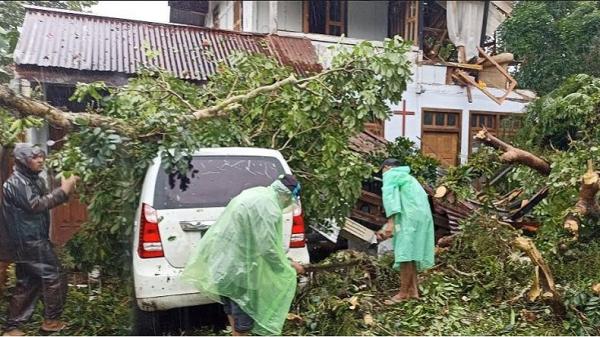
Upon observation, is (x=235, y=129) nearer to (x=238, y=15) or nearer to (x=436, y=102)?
(x=436, y=102)

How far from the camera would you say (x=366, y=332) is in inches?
169

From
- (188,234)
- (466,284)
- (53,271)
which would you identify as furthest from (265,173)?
(466,284)

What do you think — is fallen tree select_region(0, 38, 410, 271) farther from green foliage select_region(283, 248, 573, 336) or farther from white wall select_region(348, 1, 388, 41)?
white wall select_region(348, 1, 388, 41)

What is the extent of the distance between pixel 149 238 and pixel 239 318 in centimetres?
87

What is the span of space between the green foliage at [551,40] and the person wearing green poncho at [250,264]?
326 cm

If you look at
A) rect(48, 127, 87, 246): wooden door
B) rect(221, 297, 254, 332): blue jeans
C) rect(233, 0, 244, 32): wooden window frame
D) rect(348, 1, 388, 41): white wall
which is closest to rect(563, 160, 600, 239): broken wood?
rect(348, 1, 388, 41): white wall

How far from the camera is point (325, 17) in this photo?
9656mm

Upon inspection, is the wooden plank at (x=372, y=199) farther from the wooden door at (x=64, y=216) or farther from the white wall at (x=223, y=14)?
the white wall at (x=223, y=14)

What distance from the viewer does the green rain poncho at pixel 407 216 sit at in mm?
4754

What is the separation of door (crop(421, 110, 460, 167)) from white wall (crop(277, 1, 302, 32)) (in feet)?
15.4

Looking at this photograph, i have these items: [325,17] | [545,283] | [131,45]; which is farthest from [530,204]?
[131,45]

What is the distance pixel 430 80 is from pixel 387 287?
2.48 metres

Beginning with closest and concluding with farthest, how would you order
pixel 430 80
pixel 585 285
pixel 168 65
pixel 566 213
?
pixel 585 285, pixel 566 213, pixel 430 80, pixel 168 65

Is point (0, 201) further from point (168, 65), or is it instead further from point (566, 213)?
point (566, 213)
